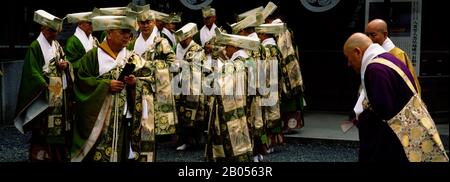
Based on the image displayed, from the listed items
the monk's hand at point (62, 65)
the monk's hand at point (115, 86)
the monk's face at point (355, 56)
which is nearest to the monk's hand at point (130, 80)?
the monk's hand at point (115, 86)

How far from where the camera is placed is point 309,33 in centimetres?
1214

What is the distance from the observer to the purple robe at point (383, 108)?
14.4 ft

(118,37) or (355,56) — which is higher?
(118,37)

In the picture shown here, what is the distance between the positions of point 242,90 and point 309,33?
5549mm

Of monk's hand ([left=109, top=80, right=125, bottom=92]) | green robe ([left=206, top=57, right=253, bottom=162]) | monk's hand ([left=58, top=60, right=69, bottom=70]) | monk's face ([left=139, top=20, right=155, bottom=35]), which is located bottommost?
green robe ([left=206, top=57, right=253, bottom=162])

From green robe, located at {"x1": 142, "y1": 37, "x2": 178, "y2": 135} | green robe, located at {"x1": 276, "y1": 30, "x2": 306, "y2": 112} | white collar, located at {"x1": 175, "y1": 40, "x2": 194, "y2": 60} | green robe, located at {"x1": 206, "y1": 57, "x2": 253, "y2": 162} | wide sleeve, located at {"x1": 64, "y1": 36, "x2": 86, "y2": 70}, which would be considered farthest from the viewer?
green robe, located at {"x1": 276, "y1": 30, "x2": 306, "y2": 112}

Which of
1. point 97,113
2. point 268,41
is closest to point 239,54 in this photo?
point 97,113

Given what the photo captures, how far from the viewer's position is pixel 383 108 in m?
4.40

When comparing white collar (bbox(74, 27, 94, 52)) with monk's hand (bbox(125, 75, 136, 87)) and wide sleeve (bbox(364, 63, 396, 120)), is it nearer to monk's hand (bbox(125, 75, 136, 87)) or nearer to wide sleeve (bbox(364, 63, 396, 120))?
monk's hand (bbox(125, 75, 136, 87))

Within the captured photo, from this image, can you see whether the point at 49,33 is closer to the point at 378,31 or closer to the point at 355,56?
the point at 378,31

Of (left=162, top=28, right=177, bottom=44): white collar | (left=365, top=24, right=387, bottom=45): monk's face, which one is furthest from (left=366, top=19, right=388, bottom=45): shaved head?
(left=162, top=28, right=177, bottom=44): white collar

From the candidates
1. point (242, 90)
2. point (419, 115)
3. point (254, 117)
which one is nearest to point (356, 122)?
point (419, 115)

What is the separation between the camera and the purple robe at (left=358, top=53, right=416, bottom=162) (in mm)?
4395

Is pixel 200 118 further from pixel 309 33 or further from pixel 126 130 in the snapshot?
pixel 309 33
